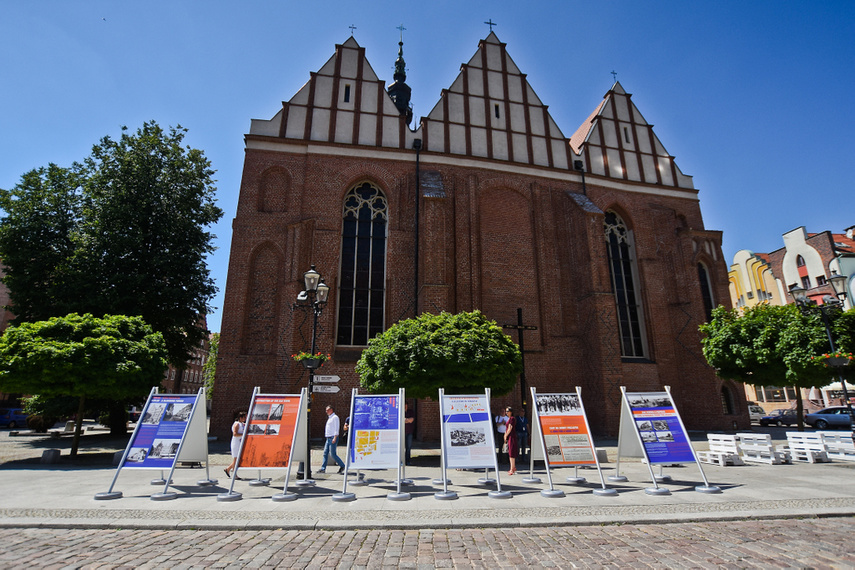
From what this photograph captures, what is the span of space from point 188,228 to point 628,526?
21151 mm

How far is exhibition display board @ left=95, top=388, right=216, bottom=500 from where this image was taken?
770 centimetres

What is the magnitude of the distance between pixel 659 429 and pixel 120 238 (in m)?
20.3

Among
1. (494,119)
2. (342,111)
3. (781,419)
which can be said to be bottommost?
(781,419)

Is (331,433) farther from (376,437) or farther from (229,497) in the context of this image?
(229,497)

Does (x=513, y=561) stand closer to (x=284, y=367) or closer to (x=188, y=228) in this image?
(x=284, y=367)

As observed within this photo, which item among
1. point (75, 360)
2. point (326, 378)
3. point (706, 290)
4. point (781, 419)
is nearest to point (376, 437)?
point (326, 378)

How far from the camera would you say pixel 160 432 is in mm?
8062

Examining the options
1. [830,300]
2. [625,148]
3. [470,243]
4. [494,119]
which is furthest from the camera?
[625,148]

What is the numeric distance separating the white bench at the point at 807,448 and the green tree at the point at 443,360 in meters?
8.00

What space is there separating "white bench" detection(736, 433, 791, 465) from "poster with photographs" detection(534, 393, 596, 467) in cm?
710

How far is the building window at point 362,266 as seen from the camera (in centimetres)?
1819

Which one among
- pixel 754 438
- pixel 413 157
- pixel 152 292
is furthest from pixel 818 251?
pixel 152 292

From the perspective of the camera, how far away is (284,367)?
16328 mm

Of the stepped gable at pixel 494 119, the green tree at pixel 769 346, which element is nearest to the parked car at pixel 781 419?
the green tree at pixel 769 346
